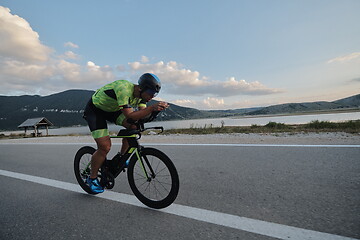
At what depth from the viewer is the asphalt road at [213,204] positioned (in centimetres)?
171

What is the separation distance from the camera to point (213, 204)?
85.9 inches

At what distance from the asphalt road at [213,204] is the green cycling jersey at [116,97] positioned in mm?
1258

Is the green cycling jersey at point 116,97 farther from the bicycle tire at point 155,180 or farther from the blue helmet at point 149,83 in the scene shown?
the bicycle tire at point 155,180

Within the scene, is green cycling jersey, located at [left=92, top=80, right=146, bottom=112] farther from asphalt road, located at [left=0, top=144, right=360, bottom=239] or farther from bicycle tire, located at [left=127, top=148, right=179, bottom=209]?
asphalt road, located at [left=0, top=144, right=360, bottom=239]

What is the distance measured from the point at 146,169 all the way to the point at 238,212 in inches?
45.7

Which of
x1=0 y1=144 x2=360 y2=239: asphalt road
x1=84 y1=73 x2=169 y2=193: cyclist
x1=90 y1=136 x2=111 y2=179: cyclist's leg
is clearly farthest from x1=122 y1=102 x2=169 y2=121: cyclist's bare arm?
x1=0 y1=144 x2=360 y2=239: asphalt road

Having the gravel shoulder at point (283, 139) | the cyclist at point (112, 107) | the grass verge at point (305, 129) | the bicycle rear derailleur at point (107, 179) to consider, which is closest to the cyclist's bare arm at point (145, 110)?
the cyclist at point (112, 107)

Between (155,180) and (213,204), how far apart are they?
74 centimetres

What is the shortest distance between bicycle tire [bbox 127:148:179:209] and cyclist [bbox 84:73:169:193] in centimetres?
41

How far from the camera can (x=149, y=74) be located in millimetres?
2367

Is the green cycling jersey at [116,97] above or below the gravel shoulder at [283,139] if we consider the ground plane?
above

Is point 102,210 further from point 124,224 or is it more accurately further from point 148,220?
point 148,220

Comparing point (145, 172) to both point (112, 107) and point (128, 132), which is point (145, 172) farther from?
point (112, 107)

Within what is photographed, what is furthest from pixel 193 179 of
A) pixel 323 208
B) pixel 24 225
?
pixel 24 225
